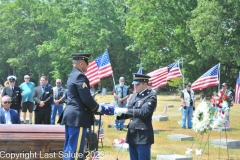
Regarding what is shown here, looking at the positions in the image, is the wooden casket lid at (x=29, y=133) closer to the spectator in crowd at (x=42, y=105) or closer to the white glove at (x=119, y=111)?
the white glove at (x=119, y=111)

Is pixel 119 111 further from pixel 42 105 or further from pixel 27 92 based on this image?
pixel 27 92

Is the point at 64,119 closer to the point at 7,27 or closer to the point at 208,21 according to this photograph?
the point at 208,21

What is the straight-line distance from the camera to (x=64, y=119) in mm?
5289

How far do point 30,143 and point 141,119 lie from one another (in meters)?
1.64

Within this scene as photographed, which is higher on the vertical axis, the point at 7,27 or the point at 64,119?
the point at 7,27

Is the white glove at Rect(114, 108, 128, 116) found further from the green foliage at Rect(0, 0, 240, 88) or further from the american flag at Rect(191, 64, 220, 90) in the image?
the green foliage at Rect(0, 0, 240, 88)

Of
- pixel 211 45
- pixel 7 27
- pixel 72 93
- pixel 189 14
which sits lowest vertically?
pixel 72 93

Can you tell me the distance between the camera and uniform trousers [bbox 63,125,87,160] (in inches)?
206

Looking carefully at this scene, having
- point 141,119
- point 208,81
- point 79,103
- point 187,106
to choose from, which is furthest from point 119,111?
point 208,81

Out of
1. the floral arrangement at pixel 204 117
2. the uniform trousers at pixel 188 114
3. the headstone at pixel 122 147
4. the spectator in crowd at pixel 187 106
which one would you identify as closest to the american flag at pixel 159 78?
the spectator in crowd at pixel 187 106

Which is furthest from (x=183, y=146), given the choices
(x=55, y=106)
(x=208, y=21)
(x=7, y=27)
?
(x=7, y=27)

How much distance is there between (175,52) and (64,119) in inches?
1254

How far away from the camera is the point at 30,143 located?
5902mm

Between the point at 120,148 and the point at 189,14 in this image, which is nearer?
the point at 120,148
